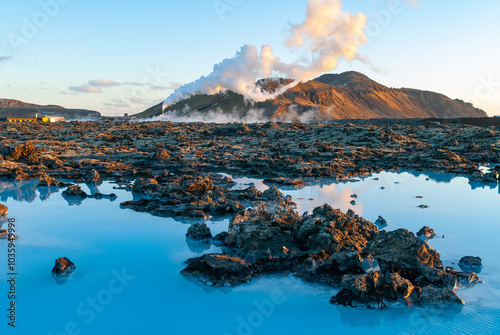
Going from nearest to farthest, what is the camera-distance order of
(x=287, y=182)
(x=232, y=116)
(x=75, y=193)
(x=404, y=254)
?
1. (x=404, y=254)
2. (x=75, y=193)
3. (x=287, y=182)
4. (x=232, y=116)

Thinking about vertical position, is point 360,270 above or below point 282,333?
above

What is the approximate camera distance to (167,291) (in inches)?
321

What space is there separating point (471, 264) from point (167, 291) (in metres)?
7.18

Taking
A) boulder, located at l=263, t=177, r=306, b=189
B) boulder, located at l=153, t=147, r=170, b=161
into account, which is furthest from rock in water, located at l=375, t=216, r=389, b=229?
boulder, located at l=153, t=147, r=170, b=161

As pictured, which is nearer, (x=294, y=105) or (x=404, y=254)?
(x=404, y=254)

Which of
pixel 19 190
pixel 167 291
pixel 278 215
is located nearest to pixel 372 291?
pixel 167 291

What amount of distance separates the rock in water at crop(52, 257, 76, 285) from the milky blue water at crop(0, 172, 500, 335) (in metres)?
0.21

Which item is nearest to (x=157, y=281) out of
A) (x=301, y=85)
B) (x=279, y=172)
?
(x=279, y=172)

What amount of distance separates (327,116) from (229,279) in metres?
139

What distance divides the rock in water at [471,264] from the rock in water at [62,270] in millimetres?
9255

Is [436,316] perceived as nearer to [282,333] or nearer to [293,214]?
[282,333]

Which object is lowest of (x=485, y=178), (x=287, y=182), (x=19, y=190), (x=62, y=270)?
(x=19, y=190)

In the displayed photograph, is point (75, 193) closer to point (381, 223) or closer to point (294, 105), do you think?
point (381, 223)

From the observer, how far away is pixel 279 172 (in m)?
23.5
